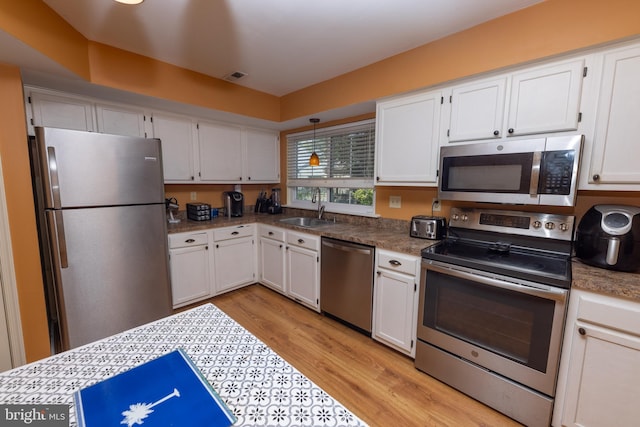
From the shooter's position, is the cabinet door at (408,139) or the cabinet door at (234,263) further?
the cabinet door at (234,263)

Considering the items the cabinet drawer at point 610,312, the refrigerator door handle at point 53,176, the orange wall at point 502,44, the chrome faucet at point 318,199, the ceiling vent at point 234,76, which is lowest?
the cabinet drawer at point 610,312

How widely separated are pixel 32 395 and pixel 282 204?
10.8 ft

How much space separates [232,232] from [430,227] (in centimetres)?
211

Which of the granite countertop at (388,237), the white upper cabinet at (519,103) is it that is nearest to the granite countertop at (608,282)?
the granite countertop at (388,237)

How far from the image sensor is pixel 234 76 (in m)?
2.69

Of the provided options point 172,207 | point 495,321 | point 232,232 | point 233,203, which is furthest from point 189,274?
point 495,321

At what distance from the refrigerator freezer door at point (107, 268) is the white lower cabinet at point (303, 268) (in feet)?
3.89

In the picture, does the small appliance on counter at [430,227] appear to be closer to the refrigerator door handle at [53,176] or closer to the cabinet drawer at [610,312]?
the cabinet drawer at [610,312]

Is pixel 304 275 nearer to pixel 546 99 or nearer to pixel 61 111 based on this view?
pixel 546 99

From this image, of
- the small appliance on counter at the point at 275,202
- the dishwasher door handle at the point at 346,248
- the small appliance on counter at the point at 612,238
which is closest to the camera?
the small appliance on counter at the point at 612,238

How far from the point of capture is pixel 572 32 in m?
1.49

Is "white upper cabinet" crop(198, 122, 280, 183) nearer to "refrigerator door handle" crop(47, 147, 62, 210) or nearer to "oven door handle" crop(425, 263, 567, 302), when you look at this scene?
"refrigerator door handle" crop(47, 147, 62, 210)

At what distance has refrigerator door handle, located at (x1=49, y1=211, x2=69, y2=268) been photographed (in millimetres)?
1794

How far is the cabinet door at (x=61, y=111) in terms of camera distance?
206 centimetres
